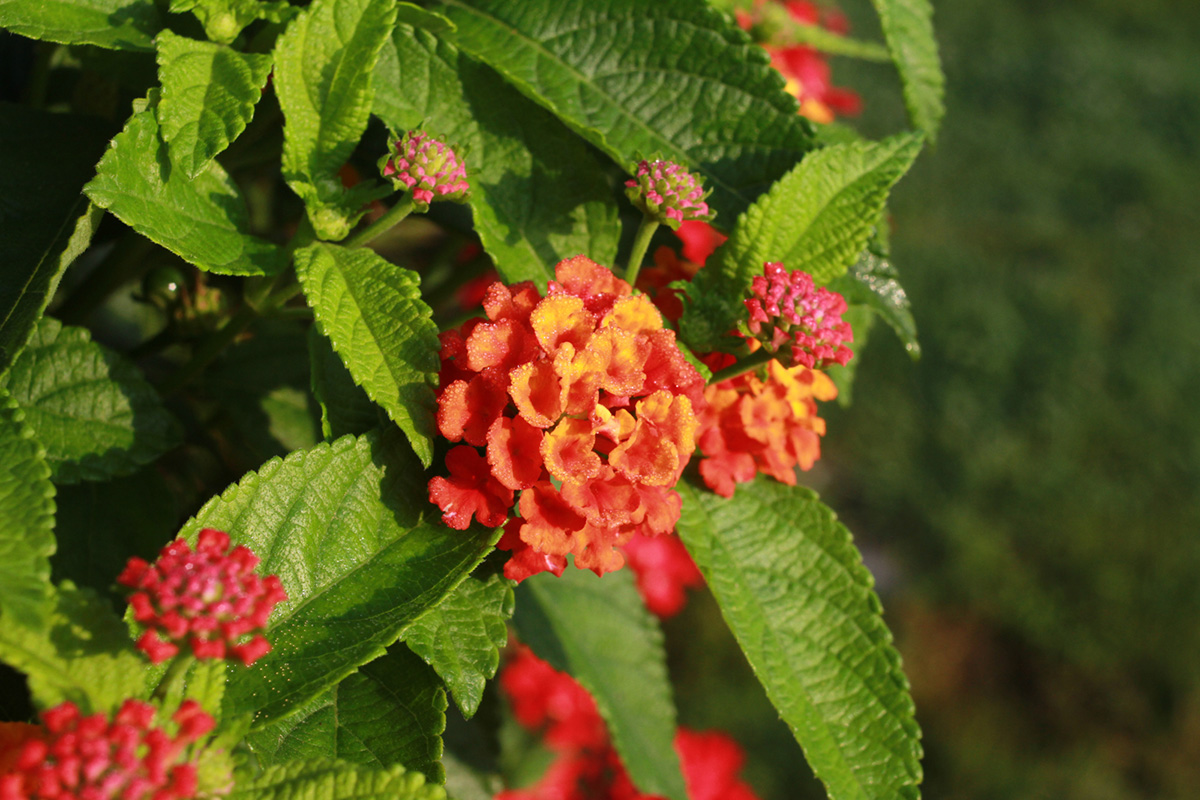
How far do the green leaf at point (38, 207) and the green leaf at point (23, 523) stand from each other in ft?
0.38

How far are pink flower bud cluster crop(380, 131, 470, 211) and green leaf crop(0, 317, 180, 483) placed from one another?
350mm

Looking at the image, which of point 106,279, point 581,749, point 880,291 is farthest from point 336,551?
point 581,749

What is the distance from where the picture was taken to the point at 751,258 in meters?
1.03

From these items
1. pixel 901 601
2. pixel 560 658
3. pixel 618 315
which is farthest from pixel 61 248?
pixel 901 601

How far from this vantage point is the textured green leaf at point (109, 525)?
41.4 inches

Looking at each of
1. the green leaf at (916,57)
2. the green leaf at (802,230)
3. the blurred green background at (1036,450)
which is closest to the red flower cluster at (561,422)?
the green leaf at (802,230)

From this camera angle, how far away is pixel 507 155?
42.0 inches

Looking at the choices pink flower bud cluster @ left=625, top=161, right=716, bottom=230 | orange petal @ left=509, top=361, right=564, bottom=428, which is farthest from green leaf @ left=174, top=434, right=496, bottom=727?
pink flower bud cluster @ left=625, top=161, right=716, bottom=230

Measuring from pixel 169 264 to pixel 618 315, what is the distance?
1.97ft

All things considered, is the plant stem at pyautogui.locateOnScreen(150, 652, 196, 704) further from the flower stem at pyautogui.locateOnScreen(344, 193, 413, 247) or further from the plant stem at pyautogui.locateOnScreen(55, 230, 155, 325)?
the plant stem at pyautogui.locateOnScreen(55, 230, 155, 325)

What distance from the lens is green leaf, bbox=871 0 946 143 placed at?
45.2 inches

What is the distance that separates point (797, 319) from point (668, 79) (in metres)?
0.32

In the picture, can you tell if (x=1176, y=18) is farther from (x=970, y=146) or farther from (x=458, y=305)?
(x=458, y=305)

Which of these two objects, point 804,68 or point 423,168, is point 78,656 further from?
point 804,68
